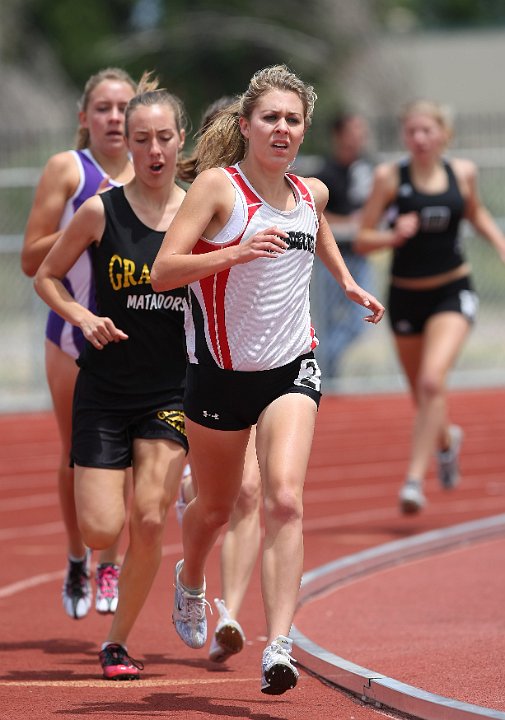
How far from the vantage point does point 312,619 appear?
8070 mm

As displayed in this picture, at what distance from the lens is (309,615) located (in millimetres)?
8188

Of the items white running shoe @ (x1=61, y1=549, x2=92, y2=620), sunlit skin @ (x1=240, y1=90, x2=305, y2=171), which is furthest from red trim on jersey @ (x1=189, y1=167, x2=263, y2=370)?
white running shoe @ (x1=61, y1=549, x2=92, y2=620)

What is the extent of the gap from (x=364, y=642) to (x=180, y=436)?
1.37 m

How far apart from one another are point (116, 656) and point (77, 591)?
118cm

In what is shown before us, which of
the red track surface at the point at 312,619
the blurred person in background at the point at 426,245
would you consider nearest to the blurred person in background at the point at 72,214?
the red track surface at the point at 312,619

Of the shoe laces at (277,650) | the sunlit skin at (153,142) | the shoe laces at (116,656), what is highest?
the sunlit skin at (153,142)

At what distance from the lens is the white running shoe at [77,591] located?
7.80 m

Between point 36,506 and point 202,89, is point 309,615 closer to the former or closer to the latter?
point 36,506

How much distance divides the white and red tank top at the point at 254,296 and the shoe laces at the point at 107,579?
184 cm

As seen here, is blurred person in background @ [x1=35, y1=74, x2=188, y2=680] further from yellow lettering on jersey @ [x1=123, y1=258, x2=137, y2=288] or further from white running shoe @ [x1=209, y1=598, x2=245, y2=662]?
white running shoe @ [x1=209, y1=598, x2=245, y2=662]

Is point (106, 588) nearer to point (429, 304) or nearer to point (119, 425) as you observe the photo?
point (119, 425)

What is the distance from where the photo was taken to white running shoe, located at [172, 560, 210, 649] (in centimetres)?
678

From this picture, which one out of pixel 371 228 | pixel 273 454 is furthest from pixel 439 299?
pixel 273 454

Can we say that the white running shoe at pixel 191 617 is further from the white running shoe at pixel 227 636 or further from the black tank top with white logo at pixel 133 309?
the black tank top with white logo at pixel 133 309
